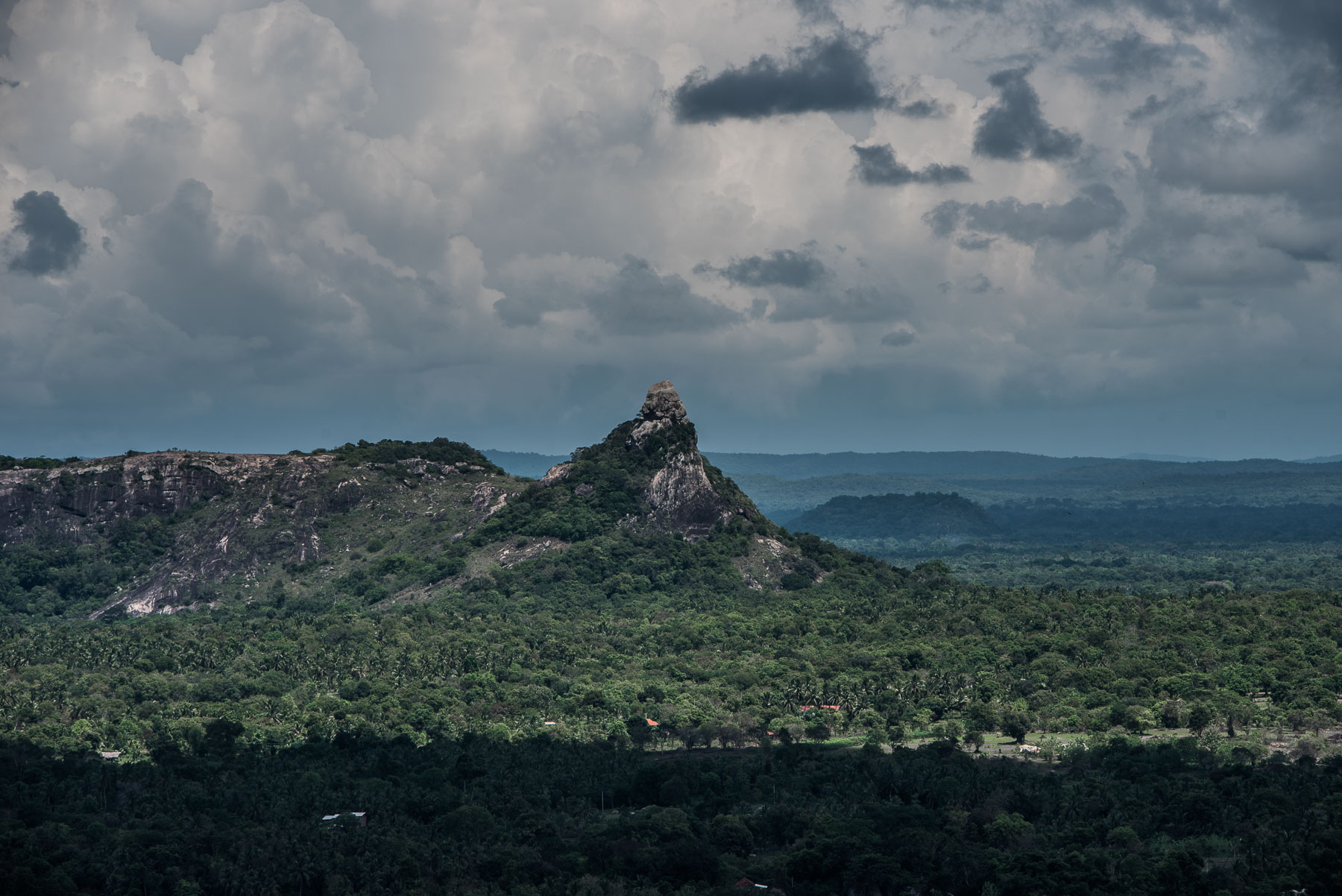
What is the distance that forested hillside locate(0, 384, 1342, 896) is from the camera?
86.1 metres

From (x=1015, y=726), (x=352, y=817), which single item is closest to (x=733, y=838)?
(x=352, y=817)

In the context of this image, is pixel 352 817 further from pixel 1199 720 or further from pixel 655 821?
pixel 1199 720

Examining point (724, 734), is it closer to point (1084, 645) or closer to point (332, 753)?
point (332, 753)

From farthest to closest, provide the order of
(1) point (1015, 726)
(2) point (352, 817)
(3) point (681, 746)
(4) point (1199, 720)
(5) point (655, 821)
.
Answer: (3) point (681, 746) < (1) point (1015, 726) < (4) point (1199, 720) < (2) point (352, 817) < (5) point (655, 821)

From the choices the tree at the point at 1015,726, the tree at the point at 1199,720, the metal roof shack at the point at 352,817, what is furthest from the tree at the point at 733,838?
the tree at the point at 1199,720

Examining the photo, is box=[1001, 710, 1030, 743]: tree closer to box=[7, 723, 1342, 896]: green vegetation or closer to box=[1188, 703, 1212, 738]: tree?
box=[7, 723, 1342, 896]: green vegetation

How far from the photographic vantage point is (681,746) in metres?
126

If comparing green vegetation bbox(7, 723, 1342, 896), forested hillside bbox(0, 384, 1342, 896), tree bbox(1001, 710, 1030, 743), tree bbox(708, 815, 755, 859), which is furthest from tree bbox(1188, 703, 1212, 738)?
tree bbox(708, 815, 755, 859)

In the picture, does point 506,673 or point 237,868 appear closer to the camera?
point 237,868

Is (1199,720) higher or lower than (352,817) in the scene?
lower

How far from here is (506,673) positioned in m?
149

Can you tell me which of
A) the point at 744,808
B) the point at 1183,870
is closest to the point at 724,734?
the point at 744,808

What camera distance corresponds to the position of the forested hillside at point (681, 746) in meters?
86.1

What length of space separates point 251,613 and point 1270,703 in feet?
422
